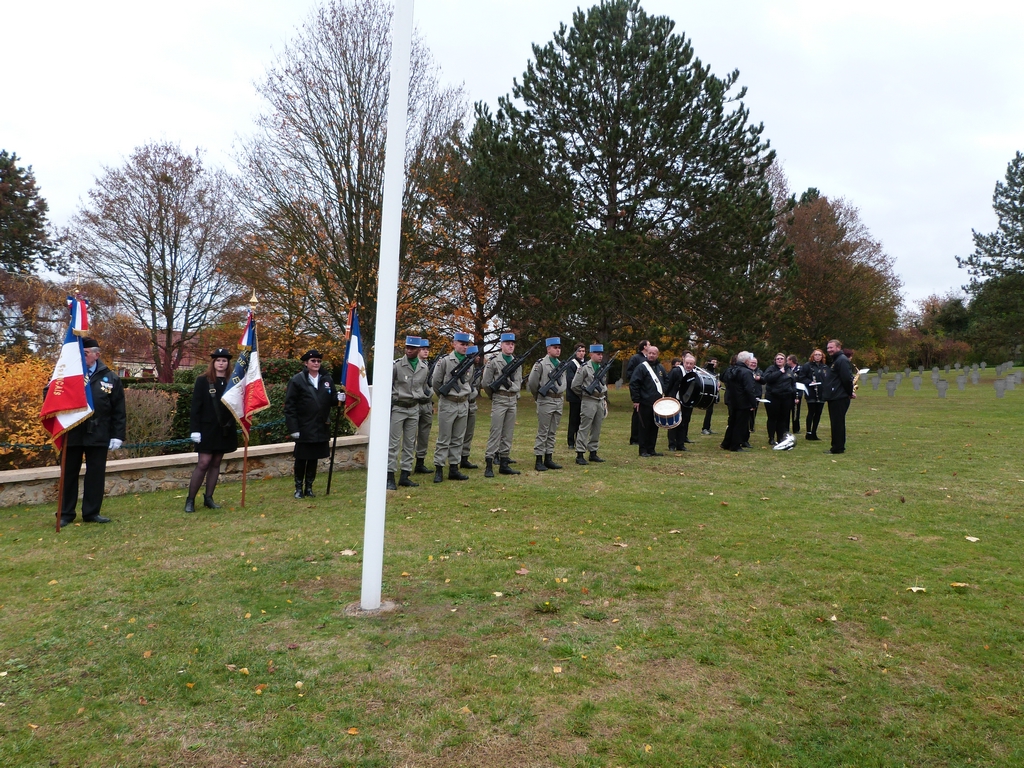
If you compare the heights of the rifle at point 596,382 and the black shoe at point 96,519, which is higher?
the rifle at point 596,382

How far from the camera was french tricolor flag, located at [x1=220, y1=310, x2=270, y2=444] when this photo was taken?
8.56 metres

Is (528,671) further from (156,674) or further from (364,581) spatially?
(156,674)

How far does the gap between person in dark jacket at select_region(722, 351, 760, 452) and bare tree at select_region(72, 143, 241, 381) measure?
21.5 meters

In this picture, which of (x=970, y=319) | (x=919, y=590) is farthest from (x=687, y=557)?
(x=970, y=319)

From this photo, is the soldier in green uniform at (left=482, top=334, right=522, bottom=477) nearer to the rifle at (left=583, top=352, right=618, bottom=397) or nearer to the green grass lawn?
the rifle at (left=583, top=352, right=618, bottom=397)

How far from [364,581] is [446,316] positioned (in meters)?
21.1

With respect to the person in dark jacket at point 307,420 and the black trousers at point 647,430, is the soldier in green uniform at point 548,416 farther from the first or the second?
the person in dark jacket at point 307,420

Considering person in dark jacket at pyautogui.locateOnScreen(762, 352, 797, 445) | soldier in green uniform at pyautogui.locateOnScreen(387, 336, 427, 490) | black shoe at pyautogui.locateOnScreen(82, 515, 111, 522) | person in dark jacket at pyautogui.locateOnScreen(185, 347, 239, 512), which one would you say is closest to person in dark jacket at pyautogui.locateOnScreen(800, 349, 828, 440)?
person in dark jacket at pyautogui.locateOnScreen(762, 352, 797, 445)

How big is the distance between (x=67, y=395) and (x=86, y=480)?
1012 millimetres

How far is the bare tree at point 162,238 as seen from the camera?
29125mm

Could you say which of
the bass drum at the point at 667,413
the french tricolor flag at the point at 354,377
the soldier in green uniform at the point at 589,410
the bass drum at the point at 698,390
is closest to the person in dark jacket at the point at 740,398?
the bass drum at the point at 698,390

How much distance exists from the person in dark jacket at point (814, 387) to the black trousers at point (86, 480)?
13268 millimetres

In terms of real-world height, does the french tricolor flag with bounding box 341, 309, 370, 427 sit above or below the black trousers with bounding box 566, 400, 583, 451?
above

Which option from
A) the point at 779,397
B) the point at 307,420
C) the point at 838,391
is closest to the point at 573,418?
the point at 779,397
